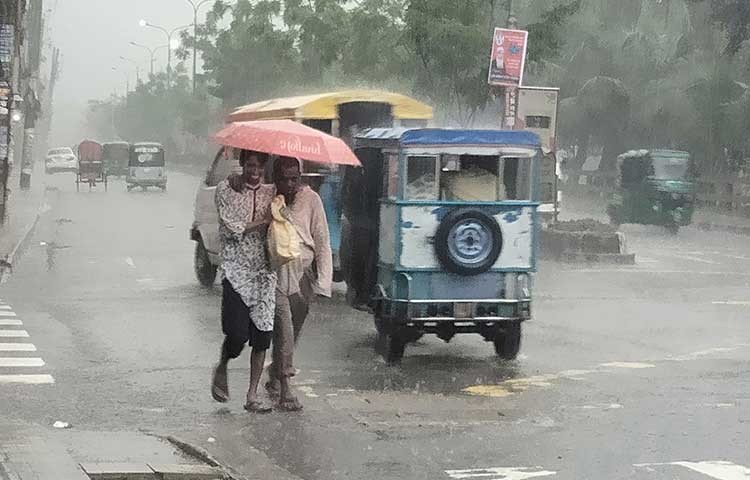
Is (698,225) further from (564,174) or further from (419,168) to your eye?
(419,168)

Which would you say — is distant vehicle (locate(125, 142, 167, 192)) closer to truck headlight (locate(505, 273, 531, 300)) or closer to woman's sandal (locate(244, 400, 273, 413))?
truck headlight (locate(505, 273, 531, 300))

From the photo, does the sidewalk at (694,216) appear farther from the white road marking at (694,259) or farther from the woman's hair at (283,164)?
the woman's hair at (283,164)

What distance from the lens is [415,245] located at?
1209 cm

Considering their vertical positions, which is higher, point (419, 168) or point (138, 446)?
point (419, 168)

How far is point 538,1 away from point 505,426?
4388cm

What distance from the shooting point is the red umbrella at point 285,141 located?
31.6ft

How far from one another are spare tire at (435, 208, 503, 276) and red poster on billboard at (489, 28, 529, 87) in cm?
1601

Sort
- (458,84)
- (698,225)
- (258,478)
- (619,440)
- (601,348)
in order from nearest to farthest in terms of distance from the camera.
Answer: (258,478)
(619,440)
(601,348)
(458,84)
(698,225)

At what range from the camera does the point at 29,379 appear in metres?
11.3

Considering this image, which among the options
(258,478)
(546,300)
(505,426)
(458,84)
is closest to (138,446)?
(258,478)

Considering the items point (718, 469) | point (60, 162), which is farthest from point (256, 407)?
point (60, 162)

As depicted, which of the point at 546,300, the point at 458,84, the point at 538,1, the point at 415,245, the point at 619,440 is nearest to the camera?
the point at 619,440

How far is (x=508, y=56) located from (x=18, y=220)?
1194cm

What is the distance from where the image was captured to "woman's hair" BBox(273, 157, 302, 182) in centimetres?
984
